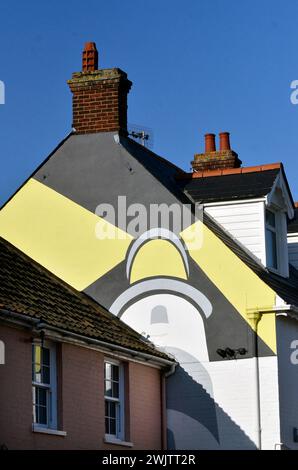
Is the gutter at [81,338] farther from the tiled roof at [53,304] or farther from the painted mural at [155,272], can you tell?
the painted mural at [155,272]

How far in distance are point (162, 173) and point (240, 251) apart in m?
3.11

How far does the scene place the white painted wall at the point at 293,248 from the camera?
30888 millimetres

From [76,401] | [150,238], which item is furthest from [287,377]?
[76,401]

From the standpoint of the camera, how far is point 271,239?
1070 inches

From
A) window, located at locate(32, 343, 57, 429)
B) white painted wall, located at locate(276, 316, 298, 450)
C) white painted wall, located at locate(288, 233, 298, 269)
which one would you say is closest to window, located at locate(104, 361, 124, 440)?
window, located at locate(32, 343, 57, 429)

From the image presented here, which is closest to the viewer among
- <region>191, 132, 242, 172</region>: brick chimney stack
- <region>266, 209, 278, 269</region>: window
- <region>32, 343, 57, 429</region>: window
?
<region>32, 343, 57, 429</region>: window

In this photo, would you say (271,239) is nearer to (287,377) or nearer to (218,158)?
(287,377)

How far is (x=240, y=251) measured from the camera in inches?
992

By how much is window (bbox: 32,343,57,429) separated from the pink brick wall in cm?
17

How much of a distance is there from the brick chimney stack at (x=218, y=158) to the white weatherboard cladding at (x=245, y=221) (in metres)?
5.14

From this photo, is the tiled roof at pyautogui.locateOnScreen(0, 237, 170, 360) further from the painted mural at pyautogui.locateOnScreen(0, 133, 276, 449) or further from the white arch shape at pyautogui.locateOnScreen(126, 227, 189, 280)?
the white arch shape at pyautogui.locateOnScreen(126, 227, 189, 280)

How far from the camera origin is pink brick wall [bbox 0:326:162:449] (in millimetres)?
18266

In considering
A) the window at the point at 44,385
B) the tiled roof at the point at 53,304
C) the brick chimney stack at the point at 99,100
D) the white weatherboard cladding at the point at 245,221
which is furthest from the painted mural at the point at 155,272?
the window at the point at 44,385
